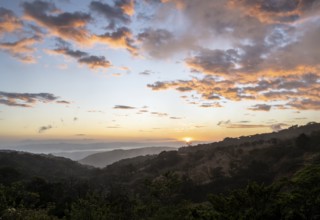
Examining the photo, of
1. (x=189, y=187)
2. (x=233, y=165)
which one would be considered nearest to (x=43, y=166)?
(x=189, y=187)

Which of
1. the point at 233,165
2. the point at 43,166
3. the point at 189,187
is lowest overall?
the point at 189,187

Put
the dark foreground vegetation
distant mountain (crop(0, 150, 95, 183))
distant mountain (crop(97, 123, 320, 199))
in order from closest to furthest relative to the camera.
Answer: the dark foreground vegetation → distant mountain (crop(97, 123, 320, 199)) → distant mountain (crop(0, 150, 95, 183))

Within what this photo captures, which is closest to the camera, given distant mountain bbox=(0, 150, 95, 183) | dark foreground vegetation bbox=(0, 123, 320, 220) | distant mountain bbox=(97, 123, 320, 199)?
dark foreground vegetation bbox=(0, 123, 320, 220)

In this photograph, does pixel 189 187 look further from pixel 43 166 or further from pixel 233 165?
pixel 43 166

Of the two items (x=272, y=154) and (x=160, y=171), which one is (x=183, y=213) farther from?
(x=160, y=171)

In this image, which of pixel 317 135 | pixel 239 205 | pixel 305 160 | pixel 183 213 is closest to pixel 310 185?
pixel 239 205

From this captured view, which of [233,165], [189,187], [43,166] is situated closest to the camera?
[189,187]

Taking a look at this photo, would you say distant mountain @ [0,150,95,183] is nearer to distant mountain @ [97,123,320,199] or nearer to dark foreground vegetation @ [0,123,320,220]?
dark foreground vegetation @ [0,123,320,220]

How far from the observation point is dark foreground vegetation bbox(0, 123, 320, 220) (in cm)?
2558

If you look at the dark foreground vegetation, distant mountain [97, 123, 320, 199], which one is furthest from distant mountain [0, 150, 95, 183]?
distant mountain [97, 123, 320, 199]

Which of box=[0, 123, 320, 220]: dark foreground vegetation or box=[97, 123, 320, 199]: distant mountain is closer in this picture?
box=[0, 123, 320, 220]: dark foreground vegetation

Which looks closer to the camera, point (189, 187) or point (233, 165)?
point (189, 187)

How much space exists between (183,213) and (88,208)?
7486mm

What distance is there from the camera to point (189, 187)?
69.4 m
